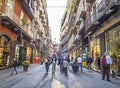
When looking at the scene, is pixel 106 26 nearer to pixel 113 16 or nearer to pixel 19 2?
pixel 113 16

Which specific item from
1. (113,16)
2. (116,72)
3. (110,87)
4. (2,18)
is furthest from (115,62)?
(2,18)

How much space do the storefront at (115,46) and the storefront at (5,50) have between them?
11022mm

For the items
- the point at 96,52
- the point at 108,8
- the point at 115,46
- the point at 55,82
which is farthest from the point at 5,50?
the point at 55,82

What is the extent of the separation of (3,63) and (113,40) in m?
12.1

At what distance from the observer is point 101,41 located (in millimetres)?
20250

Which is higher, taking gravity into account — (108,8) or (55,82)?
(108,8)

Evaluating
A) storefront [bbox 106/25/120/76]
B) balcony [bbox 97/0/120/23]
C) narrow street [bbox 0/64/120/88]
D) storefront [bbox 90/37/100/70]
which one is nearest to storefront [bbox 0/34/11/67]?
narrow street [bbox 0/64/120/88]

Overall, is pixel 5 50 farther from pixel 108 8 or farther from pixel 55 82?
pixel 55 82

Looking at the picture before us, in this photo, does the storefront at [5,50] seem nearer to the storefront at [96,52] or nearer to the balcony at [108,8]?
the storefront at [96,52]

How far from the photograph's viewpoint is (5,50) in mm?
23359

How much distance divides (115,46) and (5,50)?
12481 millimetres

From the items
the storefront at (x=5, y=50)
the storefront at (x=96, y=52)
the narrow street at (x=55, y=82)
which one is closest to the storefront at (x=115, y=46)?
the narrow street at (x=55, y=82)

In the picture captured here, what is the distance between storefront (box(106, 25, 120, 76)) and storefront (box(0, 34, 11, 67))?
11.0 meters

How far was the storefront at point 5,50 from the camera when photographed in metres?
22.0
